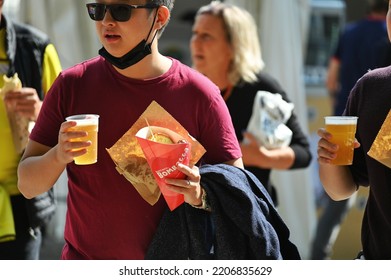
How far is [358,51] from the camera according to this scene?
6574 mm

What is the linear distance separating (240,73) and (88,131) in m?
1.96

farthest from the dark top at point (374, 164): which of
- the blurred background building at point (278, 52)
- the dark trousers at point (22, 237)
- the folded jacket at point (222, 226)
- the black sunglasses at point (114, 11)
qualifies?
the blurred background building at point (278, 52)

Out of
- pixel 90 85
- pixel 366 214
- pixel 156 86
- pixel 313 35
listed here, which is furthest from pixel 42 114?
pixel 313 35

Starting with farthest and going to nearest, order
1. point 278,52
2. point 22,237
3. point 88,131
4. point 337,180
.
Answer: point 278,52 → point 22,237 → point 337,180 → point 88,131

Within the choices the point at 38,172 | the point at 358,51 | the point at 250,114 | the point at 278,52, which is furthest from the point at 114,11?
the point at 358,51

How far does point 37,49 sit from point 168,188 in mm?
1349

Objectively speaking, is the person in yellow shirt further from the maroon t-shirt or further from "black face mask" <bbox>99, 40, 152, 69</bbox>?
"black face mask" <bbox>99, 40, 152, 69</bbox>

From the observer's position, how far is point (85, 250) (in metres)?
2.80

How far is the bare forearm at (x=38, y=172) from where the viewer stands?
266 centimetres

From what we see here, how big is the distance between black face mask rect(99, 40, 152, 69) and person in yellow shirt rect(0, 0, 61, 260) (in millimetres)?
817

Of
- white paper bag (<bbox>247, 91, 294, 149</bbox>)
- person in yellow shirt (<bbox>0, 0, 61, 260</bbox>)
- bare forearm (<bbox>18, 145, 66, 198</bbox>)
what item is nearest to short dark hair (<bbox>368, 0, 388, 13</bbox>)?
white paper bag (<bbox>247, 91, 294, 149</bbox>)

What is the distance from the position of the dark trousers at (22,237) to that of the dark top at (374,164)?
1.52m

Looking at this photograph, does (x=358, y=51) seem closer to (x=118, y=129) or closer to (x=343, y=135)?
(x=343, y=135)

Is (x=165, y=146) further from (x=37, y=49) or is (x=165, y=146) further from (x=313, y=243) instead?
(x=313, y=243)
